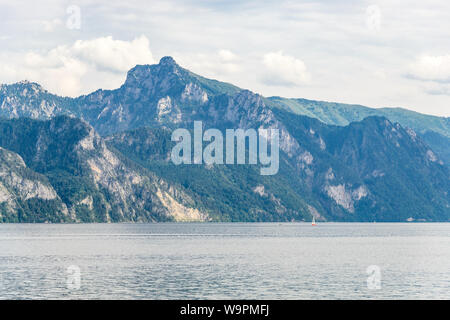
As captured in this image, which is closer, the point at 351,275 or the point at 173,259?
the point at 351,275

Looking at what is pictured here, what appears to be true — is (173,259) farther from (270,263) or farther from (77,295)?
(77,295)

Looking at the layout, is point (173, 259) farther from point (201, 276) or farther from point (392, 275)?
point (392, 275)

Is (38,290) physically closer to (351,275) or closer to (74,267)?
(74,267)

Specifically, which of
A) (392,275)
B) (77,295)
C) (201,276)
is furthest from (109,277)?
(392,275)

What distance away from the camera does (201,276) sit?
140875 millimetres

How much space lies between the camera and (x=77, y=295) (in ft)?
367

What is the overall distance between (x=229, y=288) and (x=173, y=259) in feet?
221
